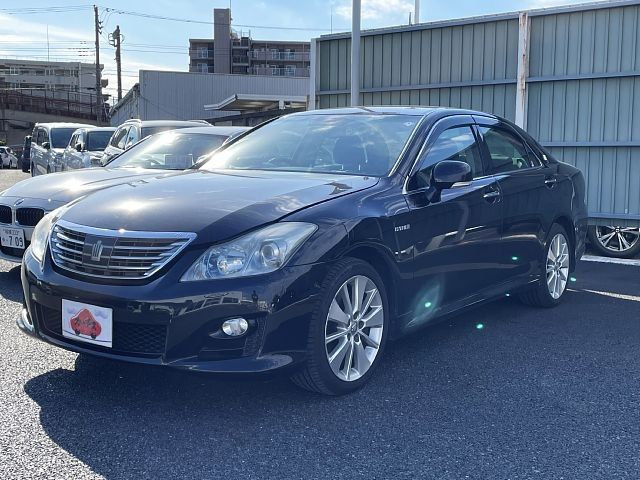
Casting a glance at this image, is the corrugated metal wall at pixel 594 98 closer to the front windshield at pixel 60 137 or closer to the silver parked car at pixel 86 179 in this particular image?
the silver parked car at pixel 86 179

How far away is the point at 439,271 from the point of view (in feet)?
13.8

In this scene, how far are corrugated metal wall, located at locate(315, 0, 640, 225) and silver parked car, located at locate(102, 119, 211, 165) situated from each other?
3397 millimetres

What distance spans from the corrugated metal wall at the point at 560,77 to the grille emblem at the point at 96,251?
7112 millimetres

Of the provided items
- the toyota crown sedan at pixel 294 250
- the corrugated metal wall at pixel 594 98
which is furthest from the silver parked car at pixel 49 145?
the toyota crown sedan at pixel 294 250

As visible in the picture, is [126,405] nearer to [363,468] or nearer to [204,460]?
[204,460]

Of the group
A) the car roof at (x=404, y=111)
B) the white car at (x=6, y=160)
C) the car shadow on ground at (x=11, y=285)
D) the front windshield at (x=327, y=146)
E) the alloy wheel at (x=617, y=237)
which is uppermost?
the car roof at (x=404, y=111)

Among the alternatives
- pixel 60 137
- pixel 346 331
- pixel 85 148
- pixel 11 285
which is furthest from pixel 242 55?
pixel 346 331

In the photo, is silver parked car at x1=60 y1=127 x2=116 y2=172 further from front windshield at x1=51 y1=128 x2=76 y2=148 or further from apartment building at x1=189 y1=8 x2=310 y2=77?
apartment building at x1=189 y1=8 x2=310 y2=77

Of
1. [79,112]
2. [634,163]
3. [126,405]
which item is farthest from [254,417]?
[79,112]

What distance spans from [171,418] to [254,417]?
38cm

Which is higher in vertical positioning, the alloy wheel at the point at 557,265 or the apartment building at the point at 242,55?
the apartment building at the point at 242,55

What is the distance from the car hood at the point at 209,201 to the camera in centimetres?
331

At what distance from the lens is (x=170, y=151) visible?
8.03 m

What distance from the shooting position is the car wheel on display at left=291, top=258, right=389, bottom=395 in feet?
11.2
